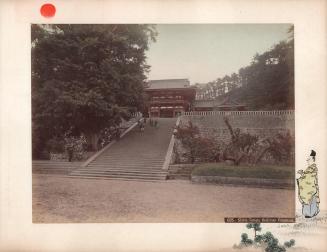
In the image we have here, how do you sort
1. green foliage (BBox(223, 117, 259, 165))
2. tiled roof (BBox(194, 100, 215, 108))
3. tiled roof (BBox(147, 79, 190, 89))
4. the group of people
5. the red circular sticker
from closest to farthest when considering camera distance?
the red circular sticker
green foliage (BBox(223, 117, 259, 165))
tiled roof (BBox(147, 79, 190, 89))
tiled roof (BBox(194, 100, 215, 108))
the group of people

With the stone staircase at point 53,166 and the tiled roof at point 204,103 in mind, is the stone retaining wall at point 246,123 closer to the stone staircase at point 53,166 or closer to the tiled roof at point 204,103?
the tiled roof at point 204,103

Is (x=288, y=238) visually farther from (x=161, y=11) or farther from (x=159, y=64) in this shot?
(x=161, y=11)

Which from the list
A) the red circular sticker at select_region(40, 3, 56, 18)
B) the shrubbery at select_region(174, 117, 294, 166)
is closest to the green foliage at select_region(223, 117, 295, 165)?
the shrubbery at select_region(174, 117, 294, 166)

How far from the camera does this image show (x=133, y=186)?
3.47 meters

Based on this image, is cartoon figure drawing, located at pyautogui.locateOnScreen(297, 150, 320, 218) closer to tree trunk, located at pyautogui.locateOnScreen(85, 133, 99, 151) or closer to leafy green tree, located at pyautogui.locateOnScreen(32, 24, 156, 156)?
leafy green tree, located at pyautogui.locateOnScreen(32, 24, 156, 156)

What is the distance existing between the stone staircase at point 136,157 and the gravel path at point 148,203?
1.01ft

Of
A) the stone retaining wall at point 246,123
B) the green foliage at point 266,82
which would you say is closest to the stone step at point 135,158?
the stone retaining wall at point 246,123

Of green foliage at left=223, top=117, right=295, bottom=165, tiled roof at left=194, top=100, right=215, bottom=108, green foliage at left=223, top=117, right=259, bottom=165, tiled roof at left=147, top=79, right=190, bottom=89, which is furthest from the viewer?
tiled roof at left=194, top=100, right=215, bottom=108

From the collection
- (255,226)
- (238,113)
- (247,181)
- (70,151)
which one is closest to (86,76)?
(70,151)

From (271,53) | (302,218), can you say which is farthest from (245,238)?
(271,53)

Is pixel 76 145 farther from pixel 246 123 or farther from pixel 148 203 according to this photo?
pixel 246 123

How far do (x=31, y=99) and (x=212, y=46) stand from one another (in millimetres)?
1781

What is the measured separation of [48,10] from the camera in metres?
3.00

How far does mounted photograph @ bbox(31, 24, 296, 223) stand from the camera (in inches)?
123
